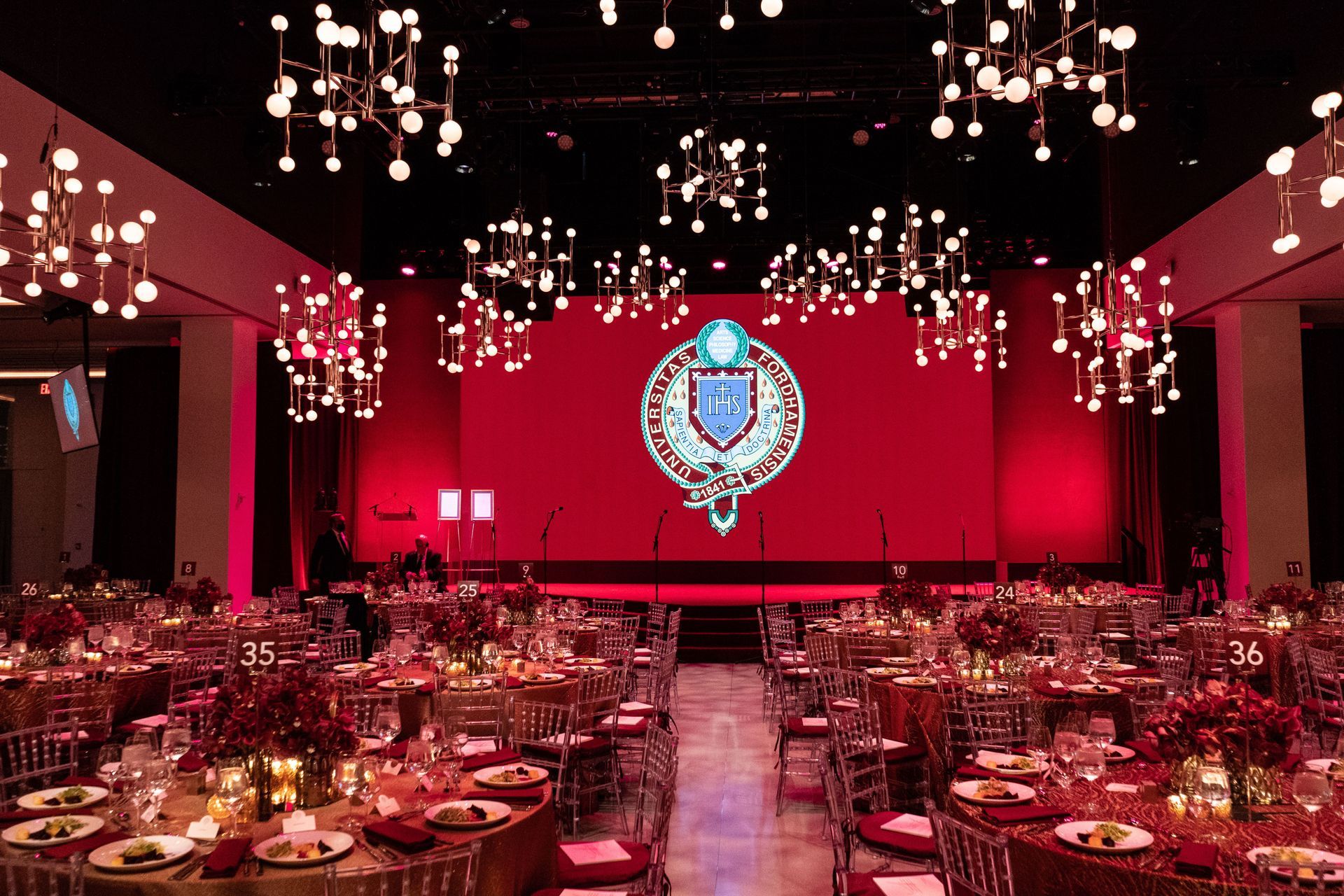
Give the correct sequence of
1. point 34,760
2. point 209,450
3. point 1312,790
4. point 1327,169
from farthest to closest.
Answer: point 209,450, point 1327,169, point 34,760, point 1312,790

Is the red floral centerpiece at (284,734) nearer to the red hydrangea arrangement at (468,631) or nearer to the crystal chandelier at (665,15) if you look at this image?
the red hydrangea arrangement at (468,631)

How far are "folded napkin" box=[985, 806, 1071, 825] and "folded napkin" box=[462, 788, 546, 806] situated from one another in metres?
1.50

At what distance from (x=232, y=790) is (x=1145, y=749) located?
3422mm

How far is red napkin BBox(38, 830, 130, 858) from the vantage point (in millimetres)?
2836

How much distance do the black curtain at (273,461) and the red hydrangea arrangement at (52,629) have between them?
6.79 meters

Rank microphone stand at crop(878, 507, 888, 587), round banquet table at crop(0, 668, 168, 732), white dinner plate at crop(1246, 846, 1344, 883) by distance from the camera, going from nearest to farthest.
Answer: white dinner plate at crop(1246, 846, 1344, 883)
round banquet table at crop(0, 668, 168, 732)
microphone stand at crop(878, 507, 888, 587)

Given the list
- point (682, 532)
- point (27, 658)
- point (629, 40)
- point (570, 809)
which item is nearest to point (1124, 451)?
point (682, 532)

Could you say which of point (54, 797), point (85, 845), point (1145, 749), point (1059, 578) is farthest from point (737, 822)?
point (1059, 578)

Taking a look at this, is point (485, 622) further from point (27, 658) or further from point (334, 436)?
point (334, 436)

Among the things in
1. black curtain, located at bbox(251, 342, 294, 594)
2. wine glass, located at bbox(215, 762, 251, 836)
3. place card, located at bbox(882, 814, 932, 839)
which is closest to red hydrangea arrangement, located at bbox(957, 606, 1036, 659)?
place card, located at bbox(882, 814, 932, 839)

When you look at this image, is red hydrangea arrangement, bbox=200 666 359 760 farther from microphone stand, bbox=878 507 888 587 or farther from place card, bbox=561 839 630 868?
microphone stand, bbox=878 507 888 587

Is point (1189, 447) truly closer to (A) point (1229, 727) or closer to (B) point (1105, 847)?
(A) point (1229, 727)

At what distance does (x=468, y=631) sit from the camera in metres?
5.83

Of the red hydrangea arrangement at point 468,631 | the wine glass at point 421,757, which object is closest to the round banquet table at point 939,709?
the red hydrangea arrangement at point 468,631
